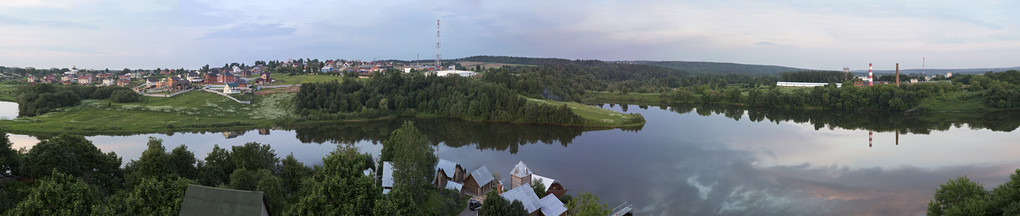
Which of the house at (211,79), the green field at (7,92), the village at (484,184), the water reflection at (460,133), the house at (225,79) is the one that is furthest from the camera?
the house at (211,79)

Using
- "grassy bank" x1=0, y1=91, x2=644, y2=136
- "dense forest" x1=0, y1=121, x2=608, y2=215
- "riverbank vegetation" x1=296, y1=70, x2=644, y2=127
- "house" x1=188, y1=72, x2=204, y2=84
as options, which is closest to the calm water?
"riverbank vegetation" x1=296, y1=70, x2=644, y2=127

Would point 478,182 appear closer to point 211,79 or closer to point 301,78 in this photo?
point 211,79

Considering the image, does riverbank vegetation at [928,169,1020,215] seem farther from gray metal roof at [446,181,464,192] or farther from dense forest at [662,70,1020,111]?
dense forest at [662,70,1020,111]

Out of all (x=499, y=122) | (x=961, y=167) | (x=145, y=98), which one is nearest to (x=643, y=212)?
(x=961, y=167)

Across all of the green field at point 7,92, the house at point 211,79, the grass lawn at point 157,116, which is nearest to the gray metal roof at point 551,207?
the grass lawn at point 157,116

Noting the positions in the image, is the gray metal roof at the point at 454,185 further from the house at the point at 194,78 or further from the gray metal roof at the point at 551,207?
the house at the point at 194,78

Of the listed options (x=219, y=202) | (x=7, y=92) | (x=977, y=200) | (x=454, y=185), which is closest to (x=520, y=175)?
(x=454, y=185)
